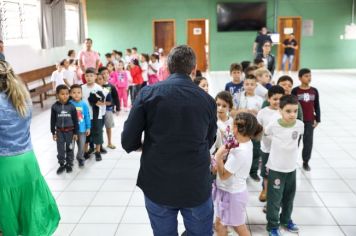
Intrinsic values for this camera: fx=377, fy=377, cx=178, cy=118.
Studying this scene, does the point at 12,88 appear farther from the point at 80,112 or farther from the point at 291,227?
the point at 291,227

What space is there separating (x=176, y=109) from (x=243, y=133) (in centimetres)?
93

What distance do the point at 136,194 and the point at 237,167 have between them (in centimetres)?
196

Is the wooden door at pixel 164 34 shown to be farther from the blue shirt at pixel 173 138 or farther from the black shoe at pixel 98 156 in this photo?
the blue shirt at pixel 173 138

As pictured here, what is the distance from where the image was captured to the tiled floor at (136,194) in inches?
138

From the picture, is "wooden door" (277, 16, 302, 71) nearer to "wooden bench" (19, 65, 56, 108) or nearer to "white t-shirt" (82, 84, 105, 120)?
"wooden bench" (19, 65, 56, 108)

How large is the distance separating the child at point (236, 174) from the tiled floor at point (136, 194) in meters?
0.70

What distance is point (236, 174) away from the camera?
2691 mm

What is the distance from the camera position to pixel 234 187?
2.73 meters

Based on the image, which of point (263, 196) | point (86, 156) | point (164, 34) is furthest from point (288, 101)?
point (164, 34)

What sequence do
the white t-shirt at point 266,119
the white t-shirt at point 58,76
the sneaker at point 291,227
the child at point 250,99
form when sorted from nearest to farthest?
the sneaker at point 291,227 < the white t-shirt at point 266,119 < the child at point 250,99 < the white t-shirt at point 58,76

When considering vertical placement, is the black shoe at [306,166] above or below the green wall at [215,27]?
below

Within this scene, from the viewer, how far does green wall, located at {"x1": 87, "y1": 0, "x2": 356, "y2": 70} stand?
1537 cm

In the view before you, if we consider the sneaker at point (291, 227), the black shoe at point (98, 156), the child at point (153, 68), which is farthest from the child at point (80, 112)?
the child at point (153, 68)

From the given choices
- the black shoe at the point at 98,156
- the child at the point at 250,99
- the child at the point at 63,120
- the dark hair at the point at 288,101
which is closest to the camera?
the dark hair at the point at 288,101
